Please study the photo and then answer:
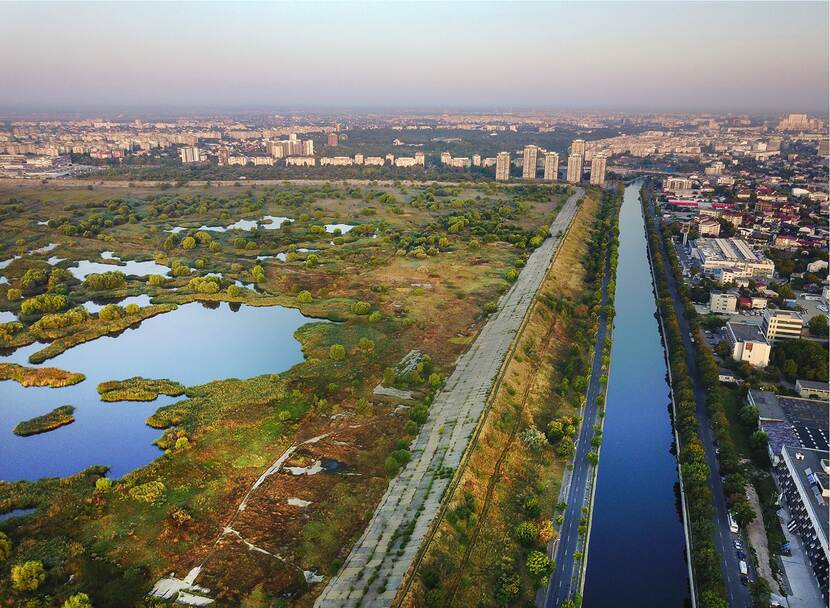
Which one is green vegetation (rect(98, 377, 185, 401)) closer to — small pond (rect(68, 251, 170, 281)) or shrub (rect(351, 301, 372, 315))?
shrub (rect(351, 301, 372, 315))

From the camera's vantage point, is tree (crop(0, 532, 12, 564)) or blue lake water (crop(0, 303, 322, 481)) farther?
blue lake water (crop(0, 303, 322, 481))

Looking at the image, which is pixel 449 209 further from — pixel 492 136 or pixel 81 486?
pixel 492 136

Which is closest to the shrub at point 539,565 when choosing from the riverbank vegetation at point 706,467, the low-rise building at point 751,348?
the riverbank vegetation at point 706,467

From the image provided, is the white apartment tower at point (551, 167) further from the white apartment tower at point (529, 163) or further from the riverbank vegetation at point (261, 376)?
the riverbank vegetation at point (261, 376)

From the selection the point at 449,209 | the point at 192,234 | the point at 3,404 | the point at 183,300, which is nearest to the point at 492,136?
the point at 449,209

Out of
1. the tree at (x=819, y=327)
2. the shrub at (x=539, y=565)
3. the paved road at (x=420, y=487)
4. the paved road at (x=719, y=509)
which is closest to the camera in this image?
the paved road at (x=420, y=487)

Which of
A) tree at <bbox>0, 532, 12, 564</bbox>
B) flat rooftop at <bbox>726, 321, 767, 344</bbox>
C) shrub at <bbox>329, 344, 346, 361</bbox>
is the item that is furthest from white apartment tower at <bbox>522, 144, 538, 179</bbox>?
tree at <bbox>0, 532, 12, 564</bbox>

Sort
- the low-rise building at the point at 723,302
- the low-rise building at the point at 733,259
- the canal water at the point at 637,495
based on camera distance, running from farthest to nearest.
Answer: the low-rise building at the point at 733,259, the low-rise building at the point at 723,302, the canal water at the point at 637,495

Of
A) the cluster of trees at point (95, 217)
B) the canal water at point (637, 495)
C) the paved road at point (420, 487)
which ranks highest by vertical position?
the cluster of trees at point (95, 217)
